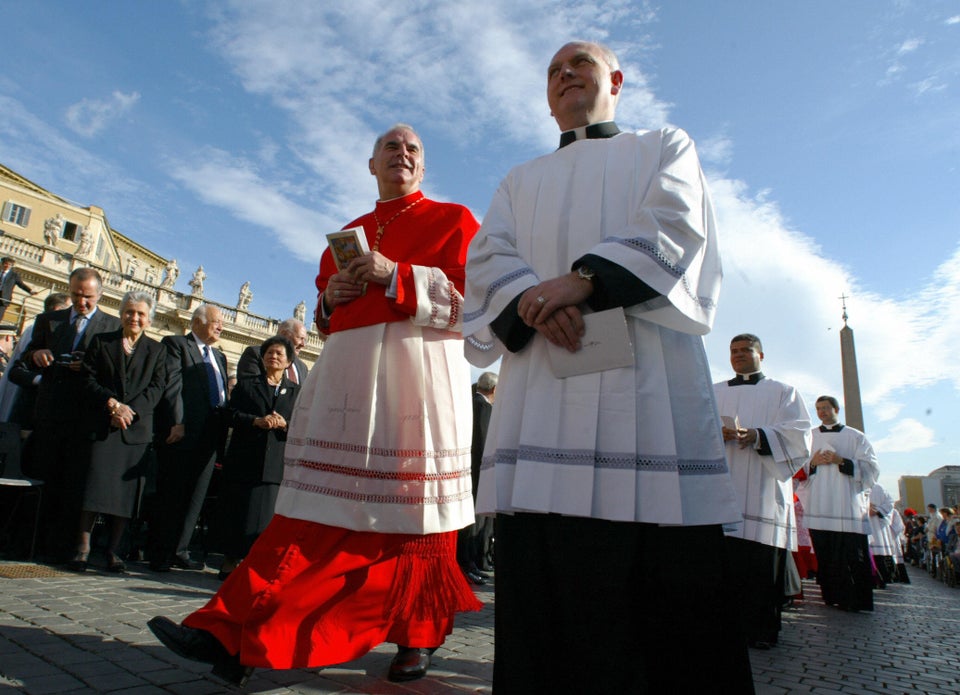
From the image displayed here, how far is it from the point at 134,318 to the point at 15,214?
62.4 m

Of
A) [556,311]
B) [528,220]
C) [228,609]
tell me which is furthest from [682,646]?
[228,609]

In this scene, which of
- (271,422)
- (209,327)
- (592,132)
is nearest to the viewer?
(592,132)

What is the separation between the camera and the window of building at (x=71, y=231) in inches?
2302

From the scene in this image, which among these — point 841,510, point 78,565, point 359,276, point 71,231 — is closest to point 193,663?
point 359,276

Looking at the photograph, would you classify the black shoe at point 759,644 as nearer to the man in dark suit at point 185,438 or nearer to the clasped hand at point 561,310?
the clasped hand at point 561,310

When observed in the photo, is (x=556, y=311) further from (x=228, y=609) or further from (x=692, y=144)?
(x=228, y=609)

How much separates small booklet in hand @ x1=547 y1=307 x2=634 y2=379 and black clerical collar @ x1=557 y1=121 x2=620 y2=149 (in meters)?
0.85

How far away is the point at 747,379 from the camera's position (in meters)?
6.30

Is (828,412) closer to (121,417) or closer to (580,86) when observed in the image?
(580,86)

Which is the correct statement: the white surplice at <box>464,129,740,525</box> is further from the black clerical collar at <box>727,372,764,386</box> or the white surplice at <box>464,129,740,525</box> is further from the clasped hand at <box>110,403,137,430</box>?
the black clerical collar at <box>727,372,764,386</box>

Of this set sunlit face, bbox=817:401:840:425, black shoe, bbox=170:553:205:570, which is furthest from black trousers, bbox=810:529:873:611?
black shoe, bbox=170:553:205:570

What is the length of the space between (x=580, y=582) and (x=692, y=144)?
1.50 m

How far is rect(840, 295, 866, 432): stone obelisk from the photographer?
41.5m

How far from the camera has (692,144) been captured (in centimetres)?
229
